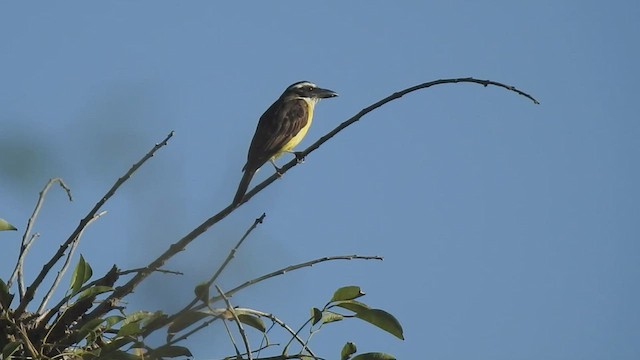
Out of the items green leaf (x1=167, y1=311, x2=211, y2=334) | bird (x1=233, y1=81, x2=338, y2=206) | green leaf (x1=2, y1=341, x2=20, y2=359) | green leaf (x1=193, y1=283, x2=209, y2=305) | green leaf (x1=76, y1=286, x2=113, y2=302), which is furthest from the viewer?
bird (x1=233, y1=81, x2=338, y2=206)

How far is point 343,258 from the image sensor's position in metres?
2.46

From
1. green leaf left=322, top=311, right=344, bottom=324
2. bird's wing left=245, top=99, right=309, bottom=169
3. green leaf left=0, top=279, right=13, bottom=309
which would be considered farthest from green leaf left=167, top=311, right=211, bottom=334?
bird's wing left=245, top=99, right=309, bottom=169

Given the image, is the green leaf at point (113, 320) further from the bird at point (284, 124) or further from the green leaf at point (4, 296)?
the bird at point (284, 124)

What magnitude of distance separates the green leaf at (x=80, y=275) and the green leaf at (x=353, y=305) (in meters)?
0.87

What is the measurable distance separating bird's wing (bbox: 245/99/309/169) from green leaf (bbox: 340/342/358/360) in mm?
4239

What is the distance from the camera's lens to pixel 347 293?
2602 mm

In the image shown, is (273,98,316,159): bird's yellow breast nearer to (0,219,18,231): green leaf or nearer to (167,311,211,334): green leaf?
(0,219,18,231): green leaf

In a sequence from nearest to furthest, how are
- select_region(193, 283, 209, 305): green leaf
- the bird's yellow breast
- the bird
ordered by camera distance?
select_region(193, 283, 209, 305): green leaf → the bird → the bird's yellow breast

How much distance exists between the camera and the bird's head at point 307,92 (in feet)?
29.6

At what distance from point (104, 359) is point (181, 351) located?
0.71 m

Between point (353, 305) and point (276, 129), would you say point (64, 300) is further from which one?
point (276, 129)

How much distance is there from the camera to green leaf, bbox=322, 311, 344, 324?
2586 mm

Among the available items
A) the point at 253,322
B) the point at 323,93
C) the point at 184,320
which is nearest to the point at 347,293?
the point at 253,322

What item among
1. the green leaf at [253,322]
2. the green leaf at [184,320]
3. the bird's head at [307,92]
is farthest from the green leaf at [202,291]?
the bird's head at [307,92]
